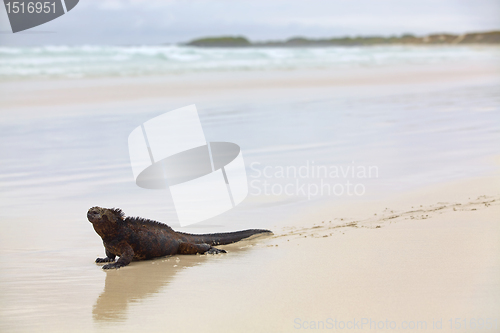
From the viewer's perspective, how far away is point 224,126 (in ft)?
35.0

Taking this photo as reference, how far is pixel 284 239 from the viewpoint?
491cm

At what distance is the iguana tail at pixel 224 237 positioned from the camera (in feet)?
15.8

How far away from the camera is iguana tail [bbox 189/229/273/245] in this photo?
15.8 feet

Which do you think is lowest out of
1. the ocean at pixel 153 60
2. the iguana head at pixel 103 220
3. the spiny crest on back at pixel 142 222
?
the ocean at pixel 153 60

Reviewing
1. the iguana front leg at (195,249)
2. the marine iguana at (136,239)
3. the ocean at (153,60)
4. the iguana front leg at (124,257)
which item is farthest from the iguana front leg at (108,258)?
the ocean at (153,60)

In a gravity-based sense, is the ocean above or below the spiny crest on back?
below

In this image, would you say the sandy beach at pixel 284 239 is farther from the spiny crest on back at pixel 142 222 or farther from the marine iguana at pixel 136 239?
the spiny crest on back at pixel 142 222

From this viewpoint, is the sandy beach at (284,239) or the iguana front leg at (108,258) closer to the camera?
the sandy beach at (284,239)

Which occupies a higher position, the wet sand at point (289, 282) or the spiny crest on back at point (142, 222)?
the spiny crest on back at point (142, 222)

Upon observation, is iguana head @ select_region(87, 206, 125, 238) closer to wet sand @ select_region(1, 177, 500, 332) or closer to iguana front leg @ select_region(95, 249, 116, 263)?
iguana front leg @ select_region(95, 249, 116, 263)

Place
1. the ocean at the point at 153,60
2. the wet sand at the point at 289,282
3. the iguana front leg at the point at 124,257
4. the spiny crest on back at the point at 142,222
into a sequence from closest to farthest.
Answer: the wet sand at the point at 289,282 → the iguana front leg at the point at 124,257 → the spiny crest on back at the point at 142,222 → the ocean at the point at 153,60

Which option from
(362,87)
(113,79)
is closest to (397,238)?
(362,87)

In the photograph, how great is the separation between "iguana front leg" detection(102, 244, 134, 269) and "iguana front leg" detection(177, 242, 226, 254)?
1.32 feet

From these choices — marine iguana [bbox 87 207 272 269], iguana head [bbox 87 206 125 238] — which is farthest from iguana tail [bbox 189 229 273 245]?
iguana head [bbox 87 206 125 238]
